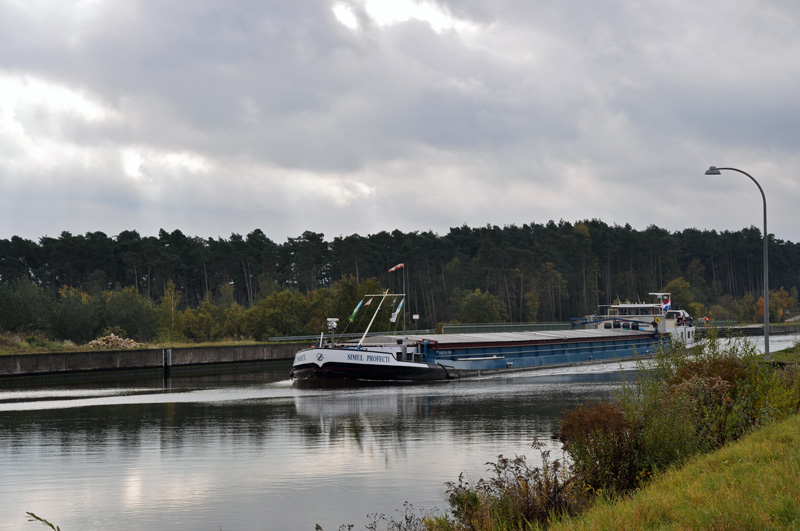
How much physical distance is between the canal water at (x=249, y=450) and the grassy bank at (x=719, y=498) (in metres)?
4.91

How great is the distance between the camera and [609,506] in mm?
10438

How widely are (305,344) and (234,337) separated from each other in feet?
53.6

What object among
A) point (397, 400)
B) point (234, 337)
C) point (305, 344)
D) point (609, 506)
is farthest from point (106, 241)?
point (609, 506)

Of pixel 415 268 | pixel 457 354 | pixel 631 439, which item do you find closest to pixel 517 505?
pixel 631 439

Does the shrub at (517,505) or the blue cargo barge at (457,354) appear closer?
the shrub at (517,505)

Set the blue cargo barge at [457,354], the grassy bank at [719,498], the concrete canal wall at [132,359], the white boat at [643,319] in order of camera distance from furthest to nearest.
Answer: the white boat at [643,319] → the concrete canal wall at [132,359] → the blue cargo barge at [457,354] → the grassy bank at [719,498]

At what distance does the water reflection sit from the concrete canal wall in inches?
187

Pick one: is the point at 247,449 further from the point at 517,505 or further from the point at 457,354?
the point at 457,354

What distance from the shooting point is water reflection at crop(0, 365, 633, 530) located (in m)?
15.9

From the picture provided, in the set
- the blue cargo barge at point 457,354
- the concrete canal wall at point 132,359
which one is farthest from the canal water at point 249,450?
the concrete canal wall at point 132,359

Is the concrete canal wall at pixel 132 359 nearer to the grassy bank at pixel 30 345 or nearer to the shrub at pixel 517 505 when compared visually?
the grassy bank at pixel 30 345

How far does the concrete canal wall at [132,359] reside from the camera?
4816 centimetres

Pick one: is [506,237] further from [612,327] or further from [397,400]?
[397,400]

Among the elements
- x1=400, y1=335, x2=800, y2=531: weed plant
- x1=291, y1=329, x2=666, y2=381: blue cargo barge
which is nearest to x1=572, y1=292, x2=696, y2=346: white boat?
x1=291, y1=329, x2=666, y2=381: blue cargo barge
